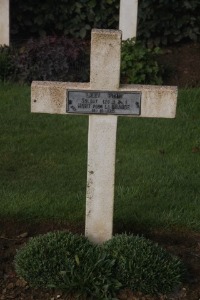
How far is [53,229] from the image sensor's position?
5.57 metres

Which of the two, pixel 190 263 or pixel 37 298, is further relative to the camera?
pixel 190 263

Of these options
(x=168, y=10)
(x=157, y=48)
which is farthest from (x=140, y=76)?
(x=168, y=10)

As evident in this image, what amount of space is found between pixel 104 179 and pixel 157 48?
518cm

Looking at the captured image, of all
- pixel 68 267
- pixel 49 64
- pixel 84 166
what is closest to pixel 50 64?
pixel 49 64

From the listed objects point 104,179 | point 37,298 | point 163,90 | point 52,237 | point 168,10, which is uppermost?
point 168,10

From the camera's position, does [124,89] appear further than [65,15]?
No

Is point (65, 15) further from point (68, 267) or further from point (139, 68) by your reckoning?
point (68, 267)

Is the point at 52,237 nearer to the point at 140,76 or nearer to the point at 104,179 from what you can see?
the point at 104,179

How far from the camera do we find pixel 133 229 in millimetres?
5609

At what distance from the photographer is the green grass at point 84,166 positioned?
5.80 meters

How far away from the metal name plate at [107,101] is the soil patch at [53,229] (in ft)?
3.15

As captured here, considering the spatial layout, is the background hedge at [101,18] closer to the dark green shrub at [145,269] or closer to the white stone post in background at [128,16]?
the white stone post in background at [128,16]

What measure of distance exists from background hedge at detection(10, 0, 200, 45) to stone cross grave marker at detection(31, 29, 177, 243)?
5.68m

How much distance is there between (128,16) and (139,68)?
887 mm
